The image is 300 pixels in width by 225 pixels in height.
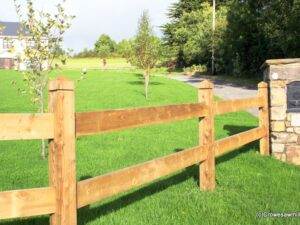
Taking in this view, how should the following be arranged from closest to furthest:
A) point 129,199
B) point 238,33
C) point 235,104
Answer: point 129,199, point 235,104, point 238,33

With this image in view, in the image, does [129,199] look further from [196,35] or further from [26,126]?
[196,35]

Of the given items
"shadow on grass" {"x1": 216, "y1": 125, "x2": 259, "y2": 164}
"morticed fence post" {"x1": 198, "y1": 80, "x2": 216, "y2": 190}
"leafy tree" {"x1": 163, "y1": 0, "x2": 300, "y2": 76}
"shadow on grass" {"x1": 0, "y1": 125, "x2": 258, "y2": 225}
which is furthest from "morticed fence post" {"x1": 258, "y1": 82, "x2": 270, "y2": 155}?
"leafy tree" {"x1": 163, "y1": 0, "x2": 300, "y2": 76}

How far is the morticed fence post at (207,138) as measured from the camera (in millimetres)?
6477

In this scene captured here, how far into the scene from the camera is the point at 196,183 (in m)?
6.96

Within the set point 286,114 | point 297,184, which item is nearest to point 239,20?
point 286,114

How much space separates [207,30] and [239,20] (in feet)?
37.9

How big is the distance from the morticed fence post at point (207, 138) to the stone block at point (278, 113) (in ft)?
10.3

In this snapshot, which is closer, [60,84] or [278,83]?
[60,84]

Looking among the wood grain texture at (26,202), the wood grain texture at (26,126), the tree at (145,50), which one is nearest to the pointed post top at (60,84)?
the wood grain texture at (26,126)

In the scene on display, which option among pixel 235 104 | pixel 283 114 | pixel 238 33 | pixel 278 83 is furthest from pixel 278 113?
pixel 238 33

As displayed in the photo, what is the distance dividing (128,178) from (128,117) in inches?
25.0

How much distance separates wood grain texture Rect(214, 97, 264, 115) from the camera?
706 cm

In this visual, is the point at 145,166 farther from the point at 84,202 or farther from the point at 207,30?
the point at 207,30

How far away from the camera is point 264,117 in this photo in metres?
9.31
